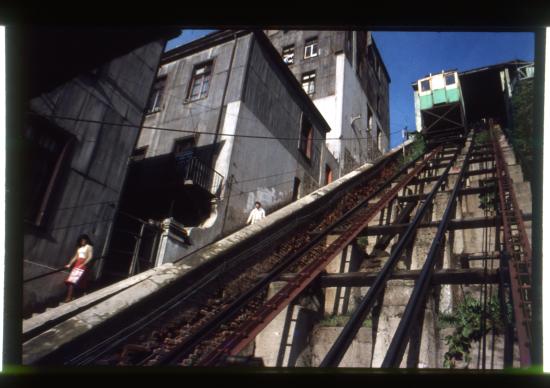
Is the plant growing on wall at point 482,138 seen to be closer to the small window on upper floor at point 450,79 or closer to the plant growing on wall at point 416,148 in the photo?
the plant growing on wall at point 416,148

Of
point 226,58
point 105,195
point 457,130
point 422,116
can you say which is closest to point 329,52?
point 422,116

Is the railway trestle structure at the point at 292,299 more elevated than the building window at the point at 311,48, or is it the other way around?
the building window at the point at 311,48

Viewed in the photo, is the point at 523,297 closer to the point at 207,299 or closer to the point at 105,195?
the point at 207,299

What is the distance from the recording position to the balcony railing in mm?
11914

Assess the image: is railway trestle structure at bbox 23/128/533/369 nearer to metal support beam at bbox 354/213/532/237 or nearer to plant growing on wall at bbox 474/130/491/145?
metal support beam at bbox 354/213/532/237

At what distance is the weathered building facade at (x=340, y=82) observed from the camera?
22781mm

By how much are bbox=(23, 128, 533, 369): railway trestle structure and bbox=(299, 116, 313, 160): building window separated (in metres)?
10.3

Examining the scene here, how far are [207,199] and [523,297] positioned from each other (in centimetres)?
991

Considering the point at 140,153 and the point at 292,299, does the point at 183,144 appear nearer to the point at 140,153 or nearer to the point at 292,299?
the point at 140,153

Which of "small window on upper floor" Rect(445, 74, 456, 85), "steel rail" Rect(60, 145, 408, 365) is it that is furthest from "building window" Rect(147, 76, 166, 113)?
"small window on upper floor" Rect(445, 74, 456, 85)

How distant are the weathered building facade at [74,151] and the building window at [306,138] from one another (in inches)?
370

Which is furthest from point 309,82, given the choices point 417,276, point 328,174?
point 417,276

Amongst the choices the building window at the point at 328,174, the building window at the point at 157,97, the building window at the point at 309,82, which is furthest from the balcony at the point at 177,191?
the building window at the point at 309,82

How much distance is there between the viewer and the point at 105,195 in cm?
923
